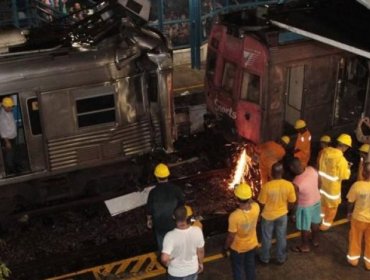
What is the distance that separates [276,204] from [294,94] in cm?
361

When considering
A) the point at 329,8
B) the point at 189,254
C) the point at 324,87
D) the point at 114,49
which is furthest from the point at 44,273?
the point at 329,8

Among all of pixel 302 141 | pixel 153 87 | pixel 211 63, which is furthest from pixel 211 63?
pixel 302 141

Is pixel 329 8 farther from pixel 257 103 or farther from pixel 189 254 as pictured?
pixel 189 254

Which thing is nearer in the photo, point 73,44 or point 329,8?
point 73,44

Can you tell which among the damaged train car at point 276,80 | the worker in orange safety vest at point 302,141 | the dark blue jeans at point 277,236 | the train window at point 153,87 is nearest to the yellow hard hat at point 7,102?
the train window at point 153,87

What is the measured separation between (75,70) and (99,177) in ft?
6.72

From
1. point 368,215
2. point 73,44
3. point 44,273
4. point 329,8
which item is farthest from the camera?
point 329,8

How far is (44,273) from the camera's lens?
838cm

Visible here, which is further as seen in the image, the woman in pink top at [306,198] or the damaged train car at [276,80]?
the damaged train car at [276,80]

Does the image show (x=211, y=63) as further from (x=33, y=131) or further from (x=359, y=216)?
(x=359, y=216)

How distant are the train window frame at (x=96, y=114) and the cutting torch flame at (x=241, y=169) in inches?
106

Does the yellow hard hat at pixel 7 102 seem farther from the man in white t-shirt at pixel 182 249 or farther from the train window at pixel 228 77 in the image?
the train window at pixel 228 77

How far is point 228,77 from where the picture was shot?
1092 centimetres

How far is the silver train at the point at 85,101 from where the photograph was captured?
8.84m
